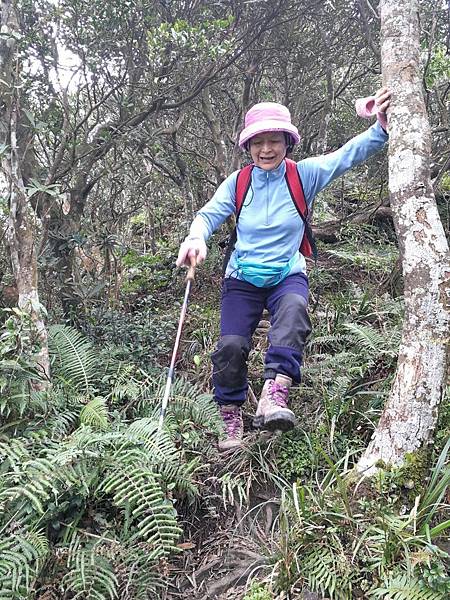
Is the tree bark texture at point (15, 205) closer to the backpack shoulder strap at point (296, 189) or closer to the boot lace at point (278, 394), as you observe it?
the boot lace at point (278, 394)

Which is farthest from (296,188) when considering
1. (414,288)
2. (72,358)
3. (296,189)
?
(72,358)

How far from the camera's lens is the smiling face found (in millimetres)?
3658

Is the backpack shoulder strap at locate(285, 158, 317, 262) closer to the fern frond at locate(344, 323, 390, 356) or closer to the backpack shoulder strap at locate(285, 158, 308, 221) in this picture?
the backpack shoulder strap at locate(285, 158, 308, 221)

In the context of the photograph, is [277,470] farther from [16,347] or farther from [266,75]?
[266,75]

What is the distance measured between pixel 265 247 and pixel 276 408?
118cm

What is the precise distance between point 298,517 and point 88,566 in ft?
3.63

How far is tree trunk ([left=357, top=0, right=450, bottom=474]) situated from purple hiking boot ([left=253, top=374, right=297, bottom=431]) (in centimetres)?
53

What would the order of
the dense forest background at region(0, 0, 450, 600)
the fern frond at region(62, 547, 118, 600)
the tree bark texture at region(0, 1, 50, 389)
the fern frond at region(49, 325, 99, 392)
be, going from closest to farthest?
the fern frond at region(62, 547, 118, 600) → the dense forest background at region(0, 0, 450, 600) → the tree bark texture at region(0, 1, 50, 389) → the fern frond at region(49, 325, 99, 392)

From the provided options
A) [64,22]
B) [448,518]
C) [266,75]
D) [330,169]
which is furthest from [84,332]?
[266,75]

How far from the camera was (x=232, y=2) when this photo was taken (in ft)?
17.4

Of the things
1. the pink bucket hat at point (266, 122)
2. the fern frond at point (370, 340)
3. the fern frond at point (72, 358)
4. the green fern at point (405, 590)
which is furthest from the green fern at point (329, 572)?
the pink bucket hat at point (266, 122)

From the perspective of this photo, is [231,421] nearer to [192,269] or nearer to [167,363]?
[192,269]

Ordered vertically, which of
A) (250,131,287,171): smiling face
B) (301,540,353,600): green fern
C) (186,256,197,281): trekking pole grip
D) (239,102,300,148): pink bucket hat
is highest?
(239,102,300,148): pink bucket hat

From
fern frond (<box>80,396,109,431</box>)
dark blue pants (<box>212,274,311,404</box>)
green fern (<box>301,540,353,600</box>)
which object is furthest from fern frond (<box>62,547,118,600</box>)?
dark blue pants (<box>212,274,311,404</box>)
